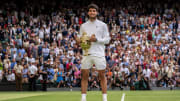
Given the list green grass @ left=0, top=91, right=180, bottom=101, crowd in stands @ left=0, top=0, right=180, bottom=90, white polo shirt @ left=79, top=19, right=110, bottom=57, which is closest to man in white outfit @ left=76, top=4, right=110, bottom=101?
Result: white polo shirt @ left=79, top=19, right=110, bottom=57

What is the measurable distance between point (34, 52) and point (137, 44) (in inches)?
249

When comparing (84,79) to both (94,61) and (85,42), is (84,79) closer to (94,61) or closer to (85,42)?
(94,61)

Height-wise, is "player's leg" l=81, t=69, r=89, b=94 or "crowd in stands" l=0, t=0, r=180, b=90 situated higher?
"crowd in stands" l=0, t=0, r=180, b=90

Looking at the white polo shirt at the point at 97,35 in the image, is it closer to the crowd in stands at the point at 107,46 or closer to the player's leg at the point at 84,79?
the player's leg at the point at 84,79

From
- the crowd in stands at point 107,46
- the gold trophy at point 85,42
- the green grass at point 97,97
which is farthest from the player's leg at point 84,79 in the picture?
the crowd in stands at point 107,46

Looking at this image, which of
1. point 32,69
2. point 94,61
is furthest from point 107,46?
point 94,61

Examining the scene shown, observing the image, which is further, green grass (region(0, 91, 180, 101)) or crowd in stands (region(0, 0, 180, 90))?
crowd in stands (region(0, 0, 180, 90))

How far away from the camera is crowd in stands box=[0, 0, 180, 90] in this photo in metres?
23.9

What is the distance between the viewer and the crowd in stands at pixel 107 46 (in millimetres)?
23859

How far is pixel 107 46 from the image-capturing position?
27688 mm

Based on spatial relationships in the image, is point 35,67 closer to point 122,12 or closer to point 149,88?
point 149,88

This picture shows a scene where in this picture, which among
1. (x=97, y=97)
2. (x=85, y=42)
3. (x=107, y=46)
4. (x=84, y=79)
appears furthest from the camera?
(x=107, y=46)

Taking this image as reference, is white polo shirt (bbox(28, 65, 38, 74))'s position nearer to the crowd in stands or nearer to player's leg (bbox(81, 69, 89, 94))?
the crowd in stands

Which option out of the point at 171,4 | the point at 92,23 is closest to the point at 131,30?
the point at 171,4
